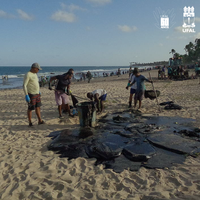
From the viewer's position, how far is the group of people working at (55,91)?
4.68 metres

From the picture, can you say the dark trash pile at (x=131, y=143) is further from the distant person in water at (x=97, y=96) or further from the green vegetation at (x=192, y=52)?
the green vegetation at (x=192, y=52)

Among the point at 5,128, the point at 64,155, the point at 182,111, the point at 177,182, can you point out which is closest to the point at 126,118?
the point at 182,111

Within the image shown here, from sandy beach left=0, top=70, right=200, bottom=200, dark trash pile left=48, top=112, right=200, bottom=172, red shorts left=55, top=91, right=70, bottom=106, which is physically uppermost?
red shorts left=55, top=91, right=70, bottom=106

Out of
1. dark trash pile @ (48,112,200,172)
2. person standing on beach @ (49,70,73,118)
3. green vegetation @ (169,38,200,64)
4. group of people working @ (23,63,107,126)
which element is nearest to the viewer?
dark trash pile @ (48,112,200,172)

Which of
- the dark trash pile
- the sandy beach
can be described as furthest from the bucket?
the sandy beach

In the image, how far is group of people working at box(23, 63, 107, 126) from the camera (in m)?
4.68

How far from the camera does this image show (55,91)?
554 cm

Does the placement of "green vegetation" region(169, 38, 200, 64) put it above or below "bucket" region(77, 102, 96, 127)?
above

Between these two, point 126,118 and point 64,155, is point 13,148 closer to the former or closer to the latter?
point 64,155

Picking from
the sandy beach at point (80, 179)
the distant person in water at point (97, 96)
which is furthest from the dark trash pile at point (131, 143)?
the distant person in water at point (97, 96)

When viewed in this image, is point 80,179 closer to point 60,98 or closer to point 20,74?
point 60,98

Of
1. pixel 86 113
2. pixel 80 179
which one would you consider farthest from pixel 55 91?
pixel 80 179

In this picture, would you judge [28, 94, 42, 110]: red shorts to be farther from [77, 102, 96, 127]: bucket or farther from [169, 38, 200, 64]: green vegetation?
[169, 38, 200, 64]: green vegetation

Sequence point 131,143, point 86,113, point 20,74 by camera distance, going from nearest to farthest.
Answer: point 131,143 → point 86,113 → point 20,74
